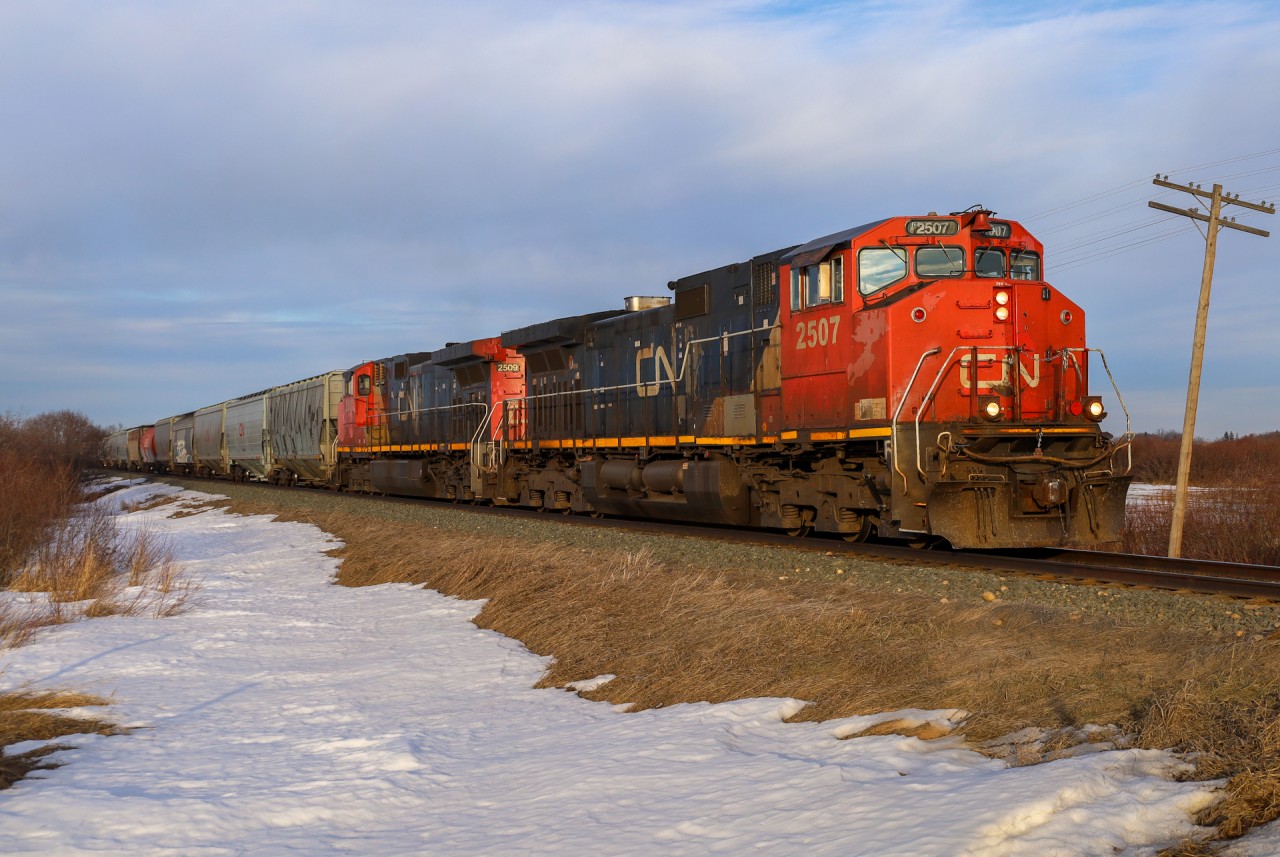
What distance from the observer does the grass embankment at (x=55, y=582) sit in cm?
671

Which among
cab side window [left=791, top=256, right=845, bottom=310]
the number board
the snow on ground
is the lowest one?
the snow on ground

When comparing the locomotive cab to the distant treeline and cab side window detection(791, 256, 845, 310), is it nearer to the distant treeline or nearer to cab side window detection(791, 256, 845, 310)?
cab side window detection(791, 256, 845, 310)

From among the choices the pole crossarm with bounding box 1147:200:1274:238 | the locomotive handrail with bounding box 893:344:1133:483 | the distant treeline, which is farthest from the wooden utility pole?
the distant treeline

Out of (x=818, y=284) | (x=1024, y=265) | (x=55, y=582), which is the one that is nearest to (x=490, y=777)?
(x=818, y=284)

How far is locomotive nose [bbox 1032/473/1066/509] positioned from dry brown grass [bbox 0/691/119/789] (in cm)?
841

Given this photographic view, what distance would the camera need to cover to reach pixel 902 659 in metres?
6.86

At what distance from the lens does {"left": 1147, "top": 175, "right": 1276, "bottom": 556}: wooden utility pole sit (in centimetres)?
1706

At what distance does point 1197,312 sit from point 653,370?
9.16 metres

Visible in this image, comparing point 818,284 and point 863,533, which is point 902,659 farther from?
point 818,284

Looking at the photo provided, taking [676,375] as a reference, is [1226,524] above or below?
below

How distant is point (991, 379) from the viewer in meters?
11.6

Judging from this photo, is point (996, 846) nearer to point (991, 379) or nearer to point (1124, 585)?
point (1124, 585)

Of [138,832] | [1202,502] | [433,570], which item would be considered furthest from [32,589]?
[1202,502]

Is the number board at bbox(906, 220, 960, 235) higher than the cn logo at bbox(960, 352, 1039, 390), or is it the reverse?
the number board at bbox(906, 220, 960, 235)
